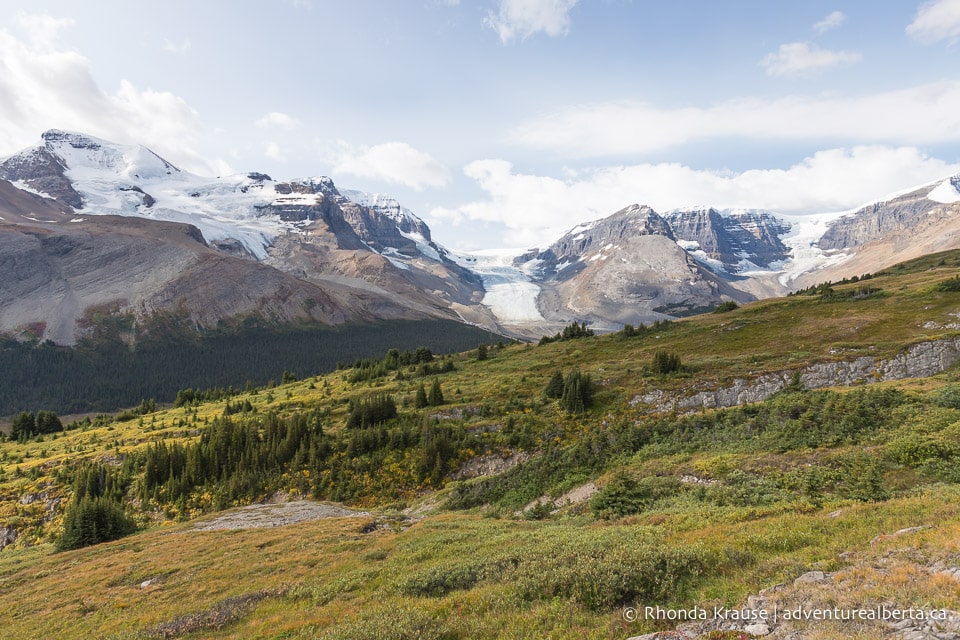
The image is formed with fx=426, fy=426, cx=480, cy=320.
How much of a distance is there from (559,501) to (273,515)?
942 inches

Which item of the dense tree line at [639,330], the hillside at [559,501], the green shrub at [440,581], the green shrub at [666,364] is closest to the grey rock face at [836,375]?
the hillside at [559,501]

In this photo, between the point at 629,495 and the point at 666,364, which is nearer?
the point at 629,495

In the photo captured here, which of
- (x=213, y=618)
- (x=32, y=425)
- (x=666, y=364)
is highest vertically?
(x=32, y=425)

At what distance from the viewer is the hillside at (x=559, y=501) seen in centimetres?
1086

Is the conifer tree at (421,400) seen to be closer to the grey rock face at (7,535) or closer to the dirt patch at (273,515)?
the dirt patch at (273,515)

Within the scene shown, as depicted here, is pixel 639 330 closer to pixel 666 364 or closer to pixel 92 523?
pixel 666 364

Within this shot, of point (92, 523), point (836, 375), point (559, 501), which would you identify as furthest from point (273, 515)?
point (836, 375)

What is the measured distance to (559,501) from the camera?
27672 millimetres

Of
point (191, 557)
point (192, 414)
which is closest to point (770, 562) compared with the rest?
point (191, 557)

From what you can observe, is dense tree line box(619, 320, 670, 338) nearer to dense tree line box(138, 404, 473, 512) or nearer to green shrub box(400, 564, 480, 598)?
dense tree line box(138, 404, 473, 512)

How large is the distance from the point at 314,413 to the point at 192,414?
38146 millimetres

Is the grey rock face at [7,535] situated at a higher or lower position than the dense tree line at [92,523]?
lower

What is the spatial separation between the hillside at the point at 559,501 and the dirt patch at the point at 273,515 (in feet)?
4.31

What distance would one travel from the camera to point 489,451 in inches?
1668
